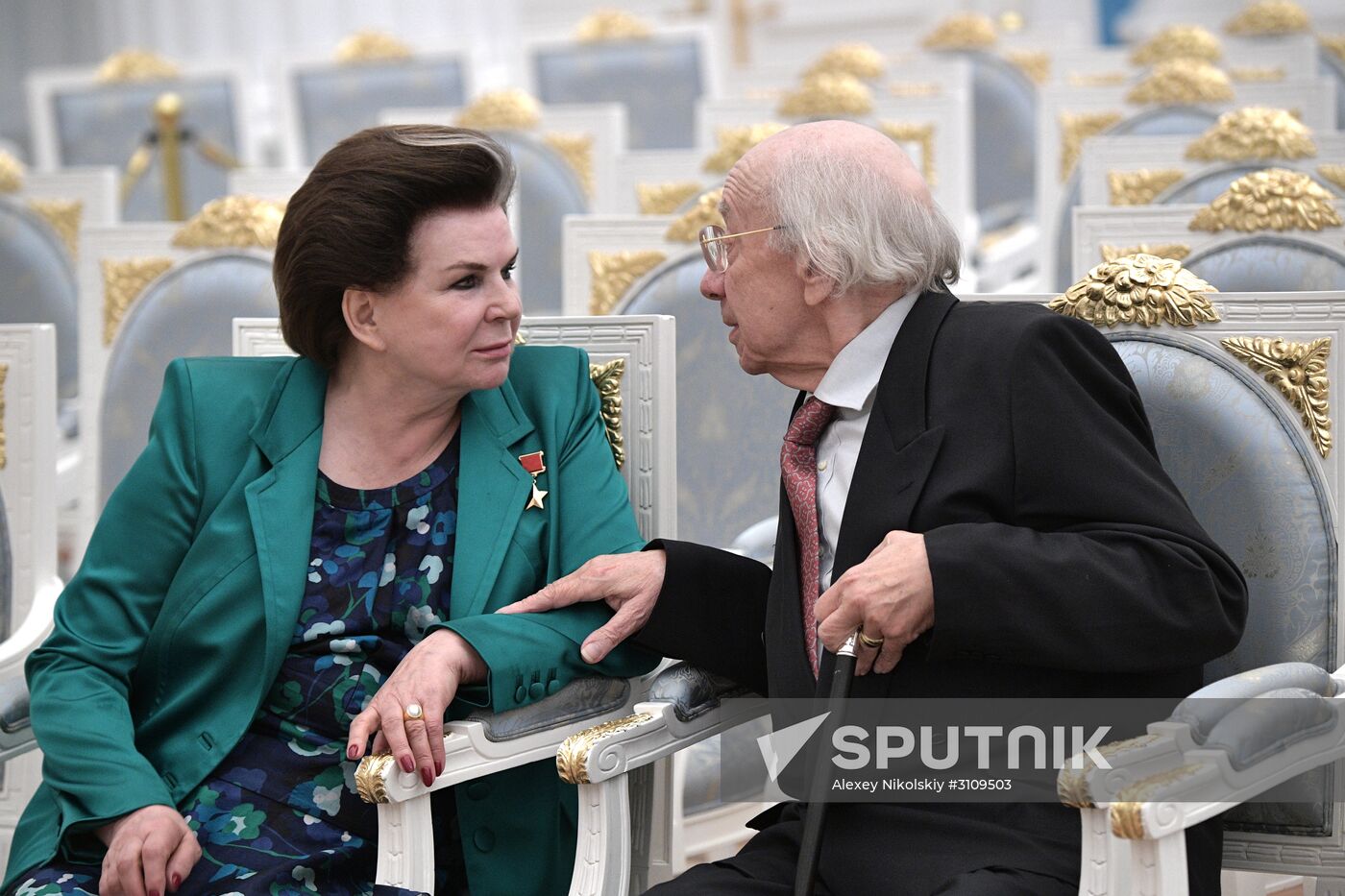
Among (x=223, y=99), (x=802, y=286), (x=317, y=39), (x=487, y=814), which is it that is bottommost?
(x=487, y=814)

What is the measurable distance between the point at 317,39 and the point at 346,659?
23.2 ft

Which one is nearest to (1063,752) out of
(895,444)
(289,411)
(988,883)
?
(988,883)

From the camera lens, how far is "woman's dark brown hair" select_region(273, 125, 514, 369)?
182 centimetres

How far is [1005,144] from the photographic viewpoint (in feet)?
18.2

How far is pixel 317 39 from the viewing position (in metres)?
8.35

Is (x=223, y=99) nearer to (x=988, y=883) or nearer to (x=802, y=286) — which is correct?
(x=802, y=286)

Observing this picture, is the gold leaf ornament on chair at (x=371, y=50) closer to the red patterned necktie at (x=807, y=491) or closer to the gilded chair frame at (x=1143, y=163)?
the gilded chair frame at (x=1143, y=163)

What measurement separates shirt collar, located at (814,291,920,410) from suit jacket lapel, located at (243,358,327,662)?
622 millimetres

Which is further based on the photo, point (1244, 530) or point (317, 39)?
point (317, 39)

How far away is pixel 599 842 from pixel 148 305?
153cm

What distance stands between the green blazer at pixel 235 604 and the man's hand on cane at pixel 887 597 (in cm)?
36

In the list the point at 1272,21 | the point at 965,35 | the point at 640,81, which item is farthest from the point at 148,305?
the point at 1272,21

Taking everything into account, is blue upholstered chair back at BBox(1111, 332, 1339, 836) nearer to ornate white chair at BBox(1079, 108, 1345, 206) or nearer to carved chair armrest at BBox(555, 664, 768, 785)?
carved chair armrest at BBox(555, 664, 768, 785)

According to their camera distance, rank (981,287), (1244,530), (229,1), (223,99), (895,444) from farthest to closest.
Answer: (229,1) → (223,99) → (981,287) → (1244,530) → (895,444)
